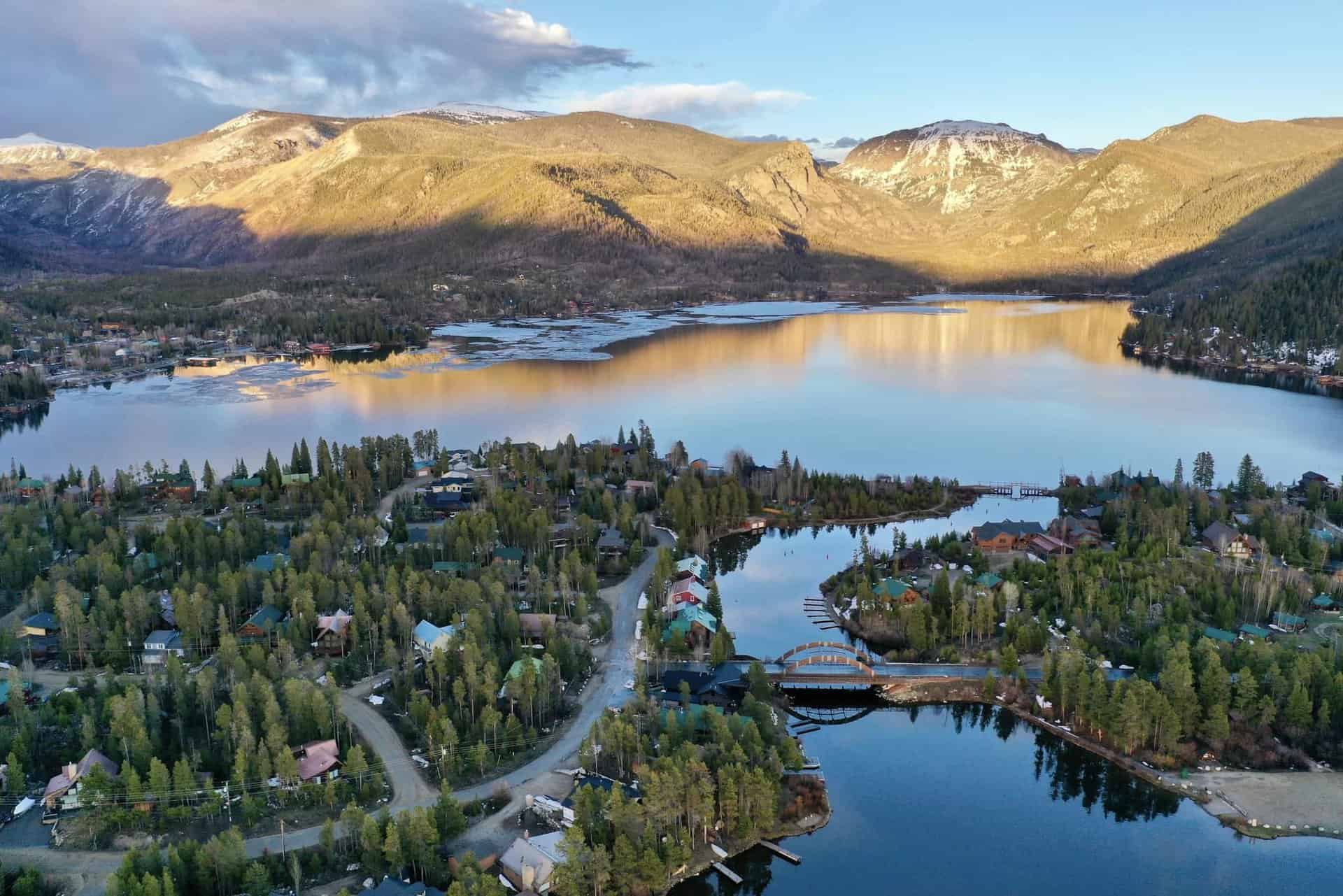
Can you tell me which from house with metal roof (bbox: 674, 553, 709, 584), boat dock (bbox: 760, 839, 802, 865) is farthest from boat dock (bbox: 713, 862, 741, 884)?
house with metal roof (bbox: 674, 553, 709, 584)

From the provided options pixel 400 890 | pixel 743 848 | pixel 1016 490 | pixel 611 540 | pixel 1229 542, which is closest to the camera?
pixel 400 890

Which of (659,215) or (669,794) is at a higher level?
(659,215)

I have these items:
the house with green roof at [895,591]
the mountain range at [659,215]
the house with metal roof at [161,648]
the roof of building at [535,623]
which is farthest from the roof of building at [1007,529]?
the mountain range at [659,215]

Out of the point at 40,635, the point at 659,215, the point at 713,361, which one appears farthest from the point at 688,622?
the point at 659,215

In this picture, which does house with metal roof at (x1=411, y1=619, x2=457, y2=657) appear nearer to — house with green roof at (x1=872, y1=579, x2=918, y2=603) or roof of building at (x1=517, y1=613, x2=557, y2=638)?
roof of building at (x1=517, y1=613, x2=557, y2=638)

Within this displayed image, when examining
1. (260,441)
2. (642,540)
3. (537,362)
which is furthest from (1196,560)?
(537,362)

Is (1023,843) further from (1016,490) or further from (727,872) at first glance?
(1016,490)
